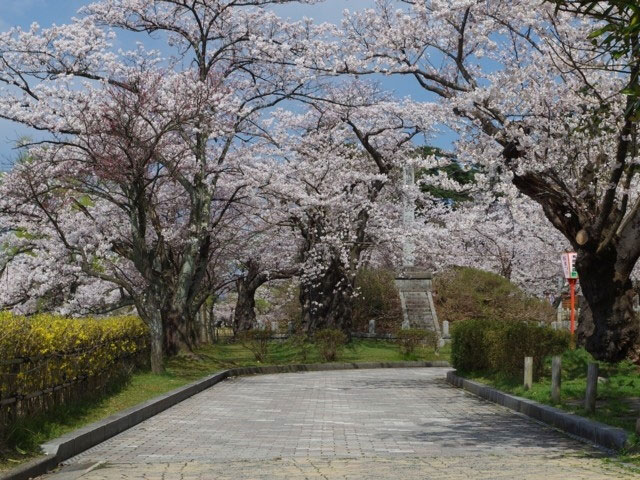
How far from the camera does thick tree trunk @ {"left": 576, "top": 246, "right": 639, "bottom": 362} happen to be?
57.8ft

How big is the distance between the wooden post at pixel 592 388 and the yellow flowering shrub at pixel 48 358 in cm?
738

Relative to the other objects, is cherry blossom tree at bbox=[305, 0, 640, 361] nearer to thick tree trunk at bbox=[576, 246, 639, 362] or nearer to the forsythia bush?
thick tree trunk at bbox=[576, 246, 639, 362]

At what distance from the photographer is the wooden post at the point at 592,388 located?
40.6ft

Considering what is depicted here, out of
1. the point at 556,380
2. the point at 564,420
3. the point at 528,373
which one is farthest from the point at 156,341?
the point at 564,420

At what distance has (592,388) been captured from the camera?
40.9 feet

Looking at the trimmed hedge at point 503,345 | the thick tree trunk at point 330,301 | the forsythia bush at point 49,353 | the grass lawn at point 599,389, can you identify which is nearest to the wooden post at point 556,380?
the grass lawn at point 599,389

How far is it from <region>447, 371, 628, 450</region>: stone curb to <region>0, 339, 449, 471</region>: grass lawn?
6.47 m

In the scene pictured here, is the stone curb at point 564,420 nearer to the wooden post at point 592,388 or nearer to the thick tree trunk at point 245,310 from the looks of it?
the wooden post at point 592,388

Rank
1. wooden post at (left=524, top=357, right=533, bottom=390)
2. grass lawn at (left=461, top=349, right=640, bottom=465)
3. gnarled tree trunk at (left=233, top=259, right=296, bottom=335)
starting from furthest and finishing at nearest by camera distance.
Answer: gnarled tree trunk at (left=233, top=259, right=296, bottom=335) < wooden post at (left=524, top=357, right=533, bottom=390) < grass lawn at (left=461, top=349, right=640, bottom=465)

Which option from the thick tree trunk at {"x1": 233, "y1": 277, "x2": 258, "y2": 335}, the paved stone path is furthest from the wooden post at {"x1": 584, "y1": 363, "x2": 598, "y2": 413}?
the thick tree trunk at {"x1": 233, "y1": 277, "x2": 258, "y2": 335}

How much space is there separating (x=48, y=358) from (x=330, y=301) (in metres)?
23.5

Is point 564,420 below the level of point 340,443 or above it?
above

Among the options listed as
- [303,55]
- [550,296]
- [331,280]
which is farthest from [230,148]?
[550,296]

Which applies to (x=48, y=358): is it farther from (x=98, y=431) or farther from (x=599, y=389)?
(x=599, y=389)
